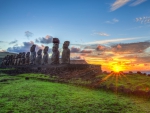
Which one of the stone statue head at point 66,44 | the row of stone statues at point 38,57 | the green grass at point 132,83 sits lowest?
the green grass at point 132,83

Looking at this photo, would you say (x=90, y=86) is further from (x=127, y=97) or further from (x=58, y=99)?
(x=58, y=99)

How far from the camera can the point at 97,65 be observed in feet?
112

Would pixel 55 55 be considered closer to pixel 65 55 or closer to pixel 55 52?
pixel 55 52

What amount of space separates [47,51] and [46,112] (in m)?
30.7

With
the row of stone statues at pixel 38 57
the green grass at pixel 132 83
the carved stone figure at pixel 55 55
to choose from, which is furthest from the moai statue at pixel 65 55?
the green grass at pixel 132 83

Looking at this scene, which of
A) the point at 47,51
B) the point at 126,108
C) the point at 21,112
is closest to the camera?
the point at 21,112

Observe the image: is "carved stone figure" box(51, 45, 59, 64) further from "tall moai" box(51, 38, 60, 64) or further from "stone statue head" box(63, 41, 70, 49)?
"stone statue head" box(63, 41, 70, 49)

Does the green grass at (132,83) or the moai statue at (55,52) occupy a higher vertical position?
the moai statue at (55,52)

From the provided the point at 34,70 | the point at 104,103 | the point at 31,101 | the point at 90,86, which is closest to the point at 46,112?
the point at 31,101

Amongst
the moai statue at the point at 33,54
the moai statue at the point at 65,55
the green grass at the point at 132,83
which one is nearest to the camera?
the green grass at the point at 132,83

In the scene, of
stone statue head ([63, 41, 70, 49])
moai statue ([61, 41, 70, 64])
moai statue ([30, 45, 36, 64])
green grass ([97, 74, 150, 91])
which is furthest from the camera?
moai statue ([30, 45, 36, 64])

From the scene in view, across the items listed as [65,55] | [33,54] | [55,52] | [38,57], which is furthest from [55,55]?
[33,54]

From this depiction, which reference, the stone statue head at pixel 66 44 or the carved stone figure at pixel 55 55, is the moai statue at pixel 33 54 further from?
the stone statue head at pixel 66 44

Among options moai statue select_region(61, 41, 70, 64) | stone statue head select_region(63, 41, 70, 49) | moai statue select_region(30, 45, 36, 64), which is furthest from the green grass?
moai statue select_region(30, 45, 36, 64)
